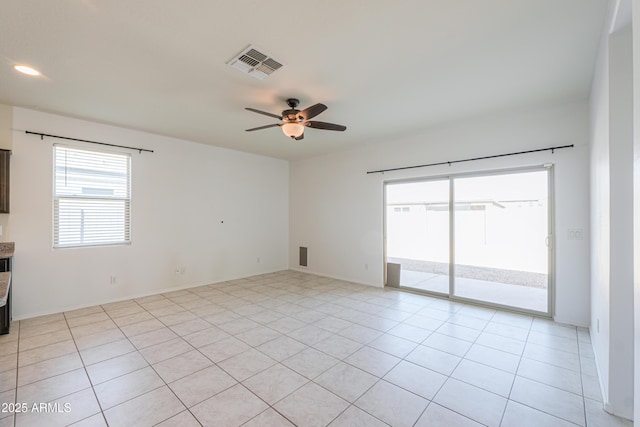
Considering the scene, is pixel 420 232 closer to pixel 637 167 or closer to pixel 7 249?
pixel 637 167

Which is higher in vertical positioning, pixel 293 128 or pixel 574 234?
pixel 293 128

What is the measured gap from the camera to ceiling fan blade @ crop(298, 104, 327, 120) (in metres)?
2.85

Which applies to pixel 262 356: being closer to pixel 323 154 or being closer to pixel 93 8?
pixel 93 8

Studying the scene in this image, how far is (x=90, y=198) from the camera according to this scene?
416 centimetres

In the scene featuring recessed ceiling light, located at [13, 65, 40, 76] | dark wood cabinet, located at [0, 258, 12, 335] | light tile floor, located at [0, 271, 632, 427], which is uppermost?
recessed ceiling light, located at [13, 65, 40, 76]

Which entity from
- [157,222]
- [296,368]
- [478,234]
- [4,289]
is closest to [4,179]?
[157,222]

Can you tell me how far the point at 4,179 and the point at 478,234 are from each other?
21.9 feet

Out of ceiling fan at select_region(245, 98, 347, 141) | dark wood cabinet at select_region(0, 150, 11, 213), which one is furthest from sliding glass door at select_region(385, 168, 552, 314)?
dark wood cabinet at select_region(0, 150, 11, 213)

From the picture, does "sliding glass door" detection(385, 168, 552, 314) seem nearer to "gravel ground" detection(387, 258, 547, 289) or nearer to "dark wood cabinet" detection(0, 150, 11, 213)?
"gravel ground" detection(387, 258, 547, 289)

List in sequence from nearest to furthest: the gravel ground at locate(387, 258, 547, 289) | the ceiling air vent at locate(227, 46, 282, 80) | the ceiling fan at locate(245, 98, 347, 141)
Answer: the ceiling air vent at locate(227, 46, 282, 80)
the ceiling fan at locate(245, 98, 347, 141)
the gravel ground at locate(387, 258, 547, 289)

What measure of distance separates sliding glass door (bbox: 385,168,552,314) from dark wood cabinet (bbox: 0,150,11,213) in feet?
18.6

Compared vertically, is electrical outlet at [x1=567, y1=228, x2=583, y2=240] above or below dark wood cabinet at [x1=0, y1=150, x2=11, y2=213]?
below

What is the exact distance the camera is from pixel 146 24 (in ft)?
6.66

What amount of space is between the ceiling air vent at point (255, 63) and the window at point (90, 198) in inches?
124
